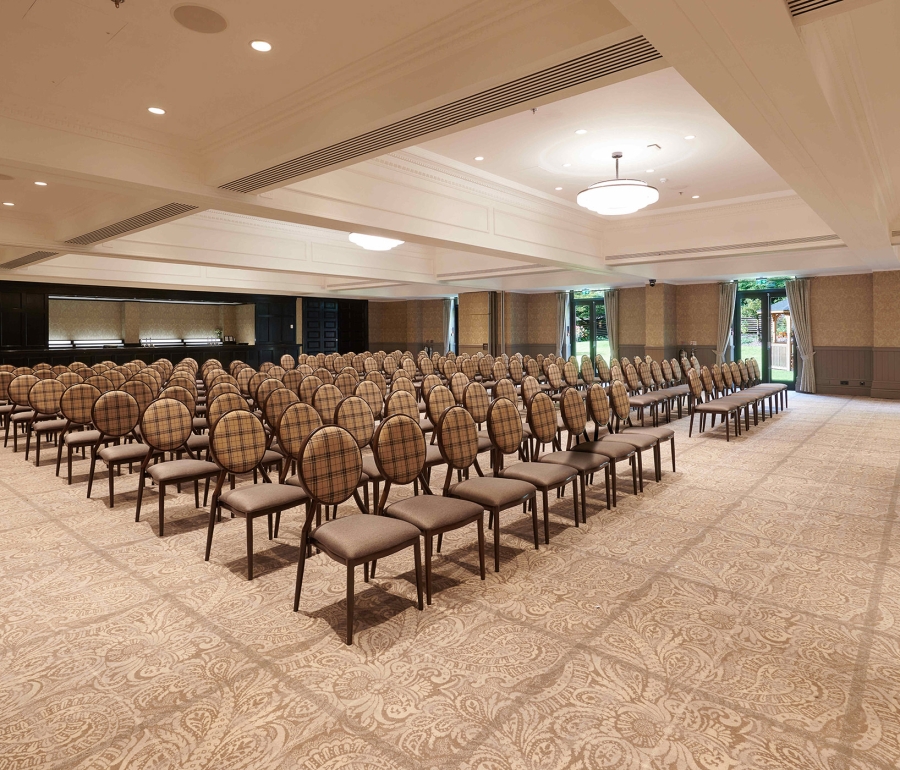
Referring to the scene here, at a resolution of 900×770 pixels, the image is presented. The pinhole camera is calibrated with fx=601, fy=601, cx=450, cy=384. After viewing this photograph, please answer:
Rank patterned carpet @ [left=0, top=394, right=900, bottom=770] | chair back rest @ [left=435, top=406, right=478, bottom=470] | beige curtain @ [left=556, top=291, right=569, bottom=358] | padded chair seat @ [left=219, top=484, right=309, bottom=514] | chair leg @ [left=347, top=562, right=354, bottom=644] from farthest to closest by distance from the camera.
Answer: beige curtain @ [left=556, top=291, right=569, bottom=358], chair back rest @ [left=435, top=406, right=478, bottom=470], padded chair seat @ [left=219, top=484, right=309, bottom=514], chair leg @ [left=347, top=562, right=354, bottom=644], patterned carpet @ [left=0, top=394, right=900, bottom=770]

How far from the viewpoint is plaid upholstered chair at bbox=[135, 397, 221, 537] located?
4.50 m

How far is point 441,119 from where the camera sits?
13.5 ft

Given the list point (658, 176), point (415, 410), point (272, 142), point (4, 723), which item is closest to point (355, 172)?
point (272, 142)

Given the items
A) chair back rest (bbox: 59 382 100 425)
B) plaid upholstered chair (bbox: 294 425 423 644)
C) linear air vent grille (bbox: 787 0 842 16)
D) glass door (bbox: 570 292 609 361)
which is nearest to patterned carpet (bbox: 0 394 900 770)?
plaid upholstered chair (bbox: 294 425 423 644)

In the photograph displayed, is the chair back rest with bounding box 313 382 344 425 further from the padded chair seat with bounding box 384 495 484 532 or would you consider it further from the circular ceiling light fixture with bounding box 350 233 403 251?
the circular ceiling light fixture with bounding box 350 233 403 251

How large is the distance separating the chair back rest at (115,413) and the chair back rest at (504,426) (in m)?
3.35

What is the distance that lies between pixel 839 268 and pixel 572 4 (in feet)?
40.5

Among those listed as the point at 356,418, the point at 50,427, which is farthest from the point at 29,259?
the point at 356,418

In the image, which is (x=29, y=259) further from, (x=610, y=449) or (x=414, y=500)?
(x=610, y=449)

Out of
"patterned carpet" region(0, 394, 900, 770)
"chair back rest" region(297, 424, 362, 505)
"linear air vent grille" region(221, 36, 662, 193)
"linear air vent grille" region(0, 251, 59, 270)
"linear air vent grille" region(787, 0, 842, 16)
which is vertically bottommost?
"patterned carpet" region(0, 394, 900, 770)

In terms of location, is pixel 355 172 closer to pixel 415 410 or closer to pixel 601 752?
pixel 415 410

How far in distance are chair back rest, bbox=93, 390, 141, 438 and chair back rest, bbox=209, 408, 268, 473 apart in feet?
6.24

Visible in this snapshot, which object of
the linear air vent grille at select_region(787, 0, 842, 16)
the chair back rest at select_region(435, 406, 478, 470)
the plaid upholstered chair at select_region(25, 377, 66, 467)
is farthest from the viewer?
the plaid upholstered chair at select_region(25, 377, 66, 467)

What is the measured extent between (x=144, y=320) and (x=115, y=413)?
12654mm
